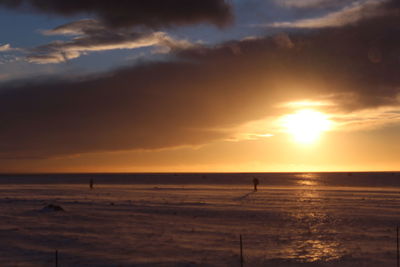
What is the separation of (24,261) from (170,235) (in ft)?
29.8

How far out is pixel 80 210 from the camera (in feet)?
131

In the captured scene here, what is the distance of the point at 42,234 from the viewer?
90.5 ft

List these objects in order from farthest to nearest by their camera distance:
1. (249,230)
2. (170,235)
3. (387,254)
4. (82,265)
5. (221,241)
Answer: (249,230) < (170,235) < (221,241) < (387,254) < (82,265)

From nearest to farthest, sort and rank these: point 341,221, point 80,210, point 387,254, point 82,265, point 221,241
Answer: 1. point 82,265
2. point 387,254
3. point 221,241
4. point 341,221
5. point 80,210

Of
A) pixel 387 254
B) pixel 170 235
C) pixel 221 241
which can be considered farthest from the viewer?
pixel 170 235

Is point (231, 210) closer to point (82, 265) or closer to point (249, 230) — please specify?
point (249, 230)

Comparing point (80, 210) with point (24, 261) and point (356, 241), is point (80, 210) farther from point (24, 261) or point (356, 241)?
point (356, 241)

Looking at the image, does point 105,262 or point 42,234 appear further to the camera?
point 42,234

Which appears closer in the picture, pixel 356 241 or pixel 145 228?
pixel 356 241

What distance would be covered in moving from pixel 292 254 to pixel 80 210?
74.9 ft

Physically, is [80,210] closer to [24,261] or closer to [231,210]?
[231,210]

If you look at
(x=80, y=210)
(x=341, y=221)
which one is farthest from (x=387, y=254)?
(x=80, y=210)

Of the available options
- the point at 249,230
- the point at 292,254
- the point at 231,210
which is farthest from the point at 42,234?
the point at 231,210

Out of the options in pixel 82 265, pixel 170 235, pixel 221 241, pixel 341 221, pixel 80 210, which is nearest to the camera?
pixel 82 265
